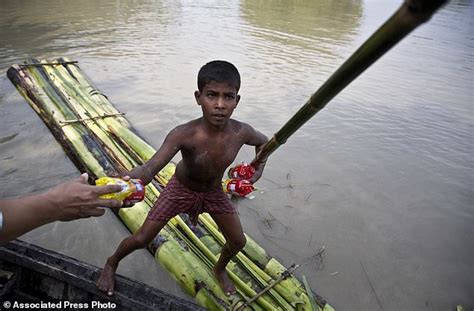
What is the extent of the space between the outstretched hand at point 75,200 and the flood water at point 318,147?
5.35 feet

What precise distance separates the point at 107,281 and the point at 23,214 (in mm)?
956

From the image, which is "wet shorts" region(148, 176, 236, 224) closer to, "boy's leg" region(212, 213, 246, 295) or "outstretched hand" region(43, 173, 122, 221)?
"boy's leg" region(212, 213, 246, 295)

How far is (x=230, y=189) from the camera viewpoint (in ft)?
9.39

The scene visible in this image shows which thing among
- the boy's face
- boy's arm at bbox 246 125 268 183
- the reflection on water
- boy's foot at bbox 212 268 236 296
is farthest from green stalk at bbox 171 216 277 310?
the reflection on water

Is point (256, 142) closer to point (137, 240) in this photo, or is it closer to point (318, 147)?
point (137, 240)

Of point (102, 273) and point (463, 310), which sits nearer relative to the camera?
point (102, 273)

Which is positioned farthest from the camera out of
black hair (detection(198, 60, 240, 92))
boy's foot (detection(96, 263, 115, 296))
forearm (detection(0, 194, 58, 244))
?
boy's foot (detection(96, 263, 115, 296))

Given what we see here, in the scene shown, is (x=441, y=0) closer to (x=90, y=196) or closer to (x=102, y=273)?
(x=90, y=196)

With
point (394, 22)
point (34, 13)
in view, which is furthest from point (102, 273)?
point (34, 13)

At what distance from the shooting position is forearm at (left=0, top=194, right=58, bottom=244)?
4.38 ft

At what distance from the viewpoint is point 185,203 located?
2.37 metres

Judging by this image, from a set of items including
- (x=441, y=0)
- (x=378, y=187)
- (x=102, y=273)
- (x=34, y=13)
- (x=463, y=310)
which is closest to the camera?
(x=441, y=0)

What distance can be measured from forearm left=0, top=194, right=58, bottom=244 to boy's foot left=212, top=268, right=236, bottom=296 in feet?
4.93

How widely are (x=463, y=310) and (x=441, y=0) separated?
330cm
